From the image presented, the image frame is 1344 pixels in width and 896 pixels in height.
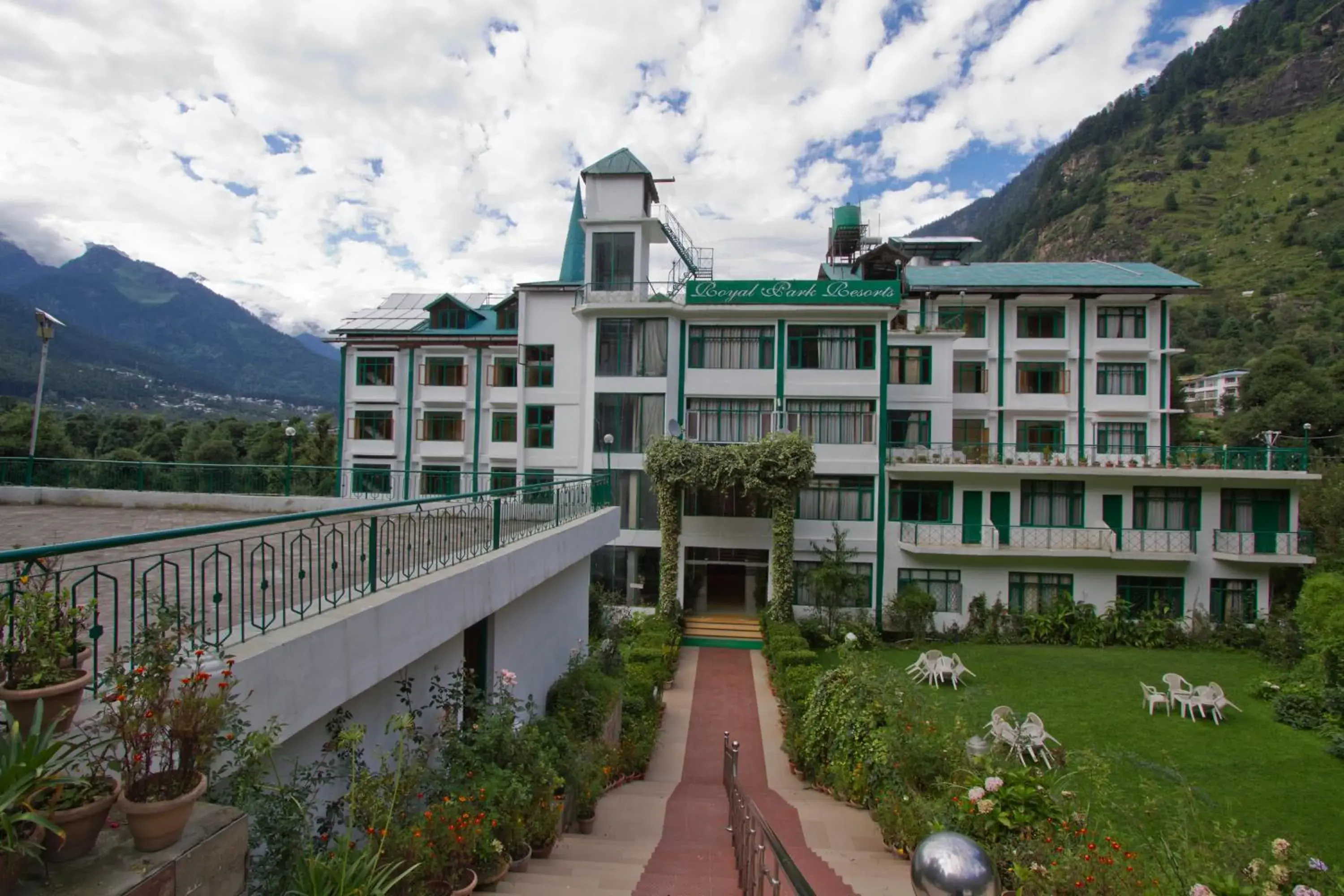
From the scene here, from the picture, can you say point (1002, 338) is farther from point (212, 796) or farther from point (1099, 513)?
point (212, 796)

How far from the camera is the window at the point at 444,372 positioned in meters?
29.2

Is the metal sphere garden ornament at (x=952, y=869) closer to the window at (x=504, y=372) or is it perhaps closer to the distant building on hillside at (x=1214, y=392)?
the window at (x=504, y=372)

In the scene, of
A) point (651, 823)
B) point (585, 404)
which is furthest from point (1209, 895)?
point (585, 404)

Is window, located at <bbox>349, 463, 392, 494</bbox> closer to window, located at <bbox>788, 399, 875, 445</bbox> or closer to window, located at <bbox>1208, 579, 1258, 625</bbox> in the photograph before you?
window, located at <bbox>788, 399, 875, 445</bbox>

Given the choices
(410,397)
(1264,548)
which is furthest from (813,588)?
(410,397)

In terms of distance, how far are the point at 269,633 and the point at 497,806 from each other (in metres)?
2.59

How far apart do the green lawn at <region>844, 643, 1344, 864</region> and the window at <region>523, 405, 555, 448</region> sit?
13372 mm

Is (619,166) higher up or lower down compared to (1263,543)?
higher up

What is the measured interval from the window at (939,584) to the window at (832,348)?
21.5ft

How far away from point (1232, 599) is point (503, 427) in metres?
26.6

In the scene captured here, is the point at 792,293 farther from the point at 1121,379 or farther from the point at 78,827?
the point at 78,827

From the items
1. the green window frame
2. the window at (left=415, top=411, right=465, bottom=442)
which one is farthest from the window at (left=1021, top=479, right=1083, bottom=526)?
the window at (left=415, top=411, right=465, bottom=442)

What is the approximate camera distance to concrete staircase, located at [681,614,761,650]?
2002 cm

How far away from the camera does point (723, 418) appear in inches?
860
